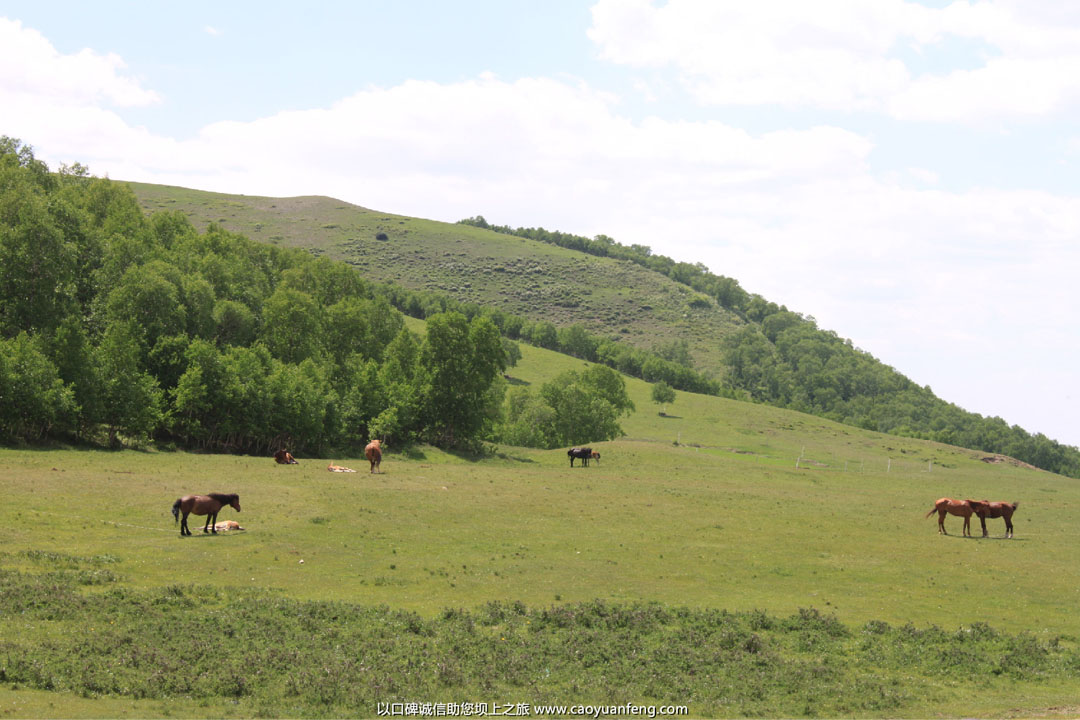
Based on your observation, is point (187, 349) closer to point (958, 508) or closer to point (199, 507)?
point (199, 507)

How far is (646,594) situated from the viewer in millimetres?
27422

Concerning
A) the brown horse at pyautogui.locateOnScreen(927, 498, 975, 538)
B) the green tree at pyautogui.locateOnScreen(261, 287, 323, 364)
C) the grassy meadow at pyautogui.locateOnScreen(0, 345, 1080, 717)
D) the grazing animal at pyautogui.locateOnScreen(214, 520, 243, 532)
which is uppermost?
the green tree at pyautogui.locateOnScreen(261, 287, 323, 364)

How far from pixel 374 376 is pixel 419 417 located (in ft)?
18.0

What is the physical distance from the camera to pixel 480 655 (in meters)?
19.7

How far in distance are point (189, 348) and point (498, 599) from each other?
45099 mm

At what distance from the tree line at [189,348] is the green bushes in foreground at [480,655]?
33.9 m

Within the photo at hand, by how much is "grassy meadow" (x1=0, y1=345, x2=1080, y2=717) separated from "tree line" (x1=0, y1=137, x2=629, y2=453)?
6.06 metres

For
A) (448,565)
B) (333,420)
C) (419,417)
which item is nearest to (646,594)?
(448,565)

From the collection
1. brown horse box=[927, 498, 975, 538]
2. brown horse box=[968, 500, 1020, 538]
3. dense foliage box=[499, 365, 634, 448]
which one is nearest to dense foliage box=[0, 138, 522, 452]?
dense foliage box=[499, 365, 634, 448]

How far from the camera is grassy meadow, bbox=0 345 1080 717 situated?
17656 mm

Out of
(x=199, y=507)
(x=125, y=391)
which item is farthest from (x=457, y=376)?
(x=199, y=507)

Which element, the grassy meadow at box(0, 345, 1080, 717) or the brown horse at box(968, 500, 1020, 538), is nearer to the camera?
the grassy meadow at box(0, 345, 1080, 717)

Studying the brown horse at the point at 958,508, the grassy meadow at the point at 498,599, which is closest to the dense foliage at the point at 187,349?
the grassy meadow at the point at 498,599

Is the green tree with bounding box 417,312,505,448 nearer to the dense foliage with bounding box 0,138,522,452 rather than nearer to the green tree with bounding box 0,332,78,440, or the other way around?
the dense foliage with bounding box 0,138,522,452
